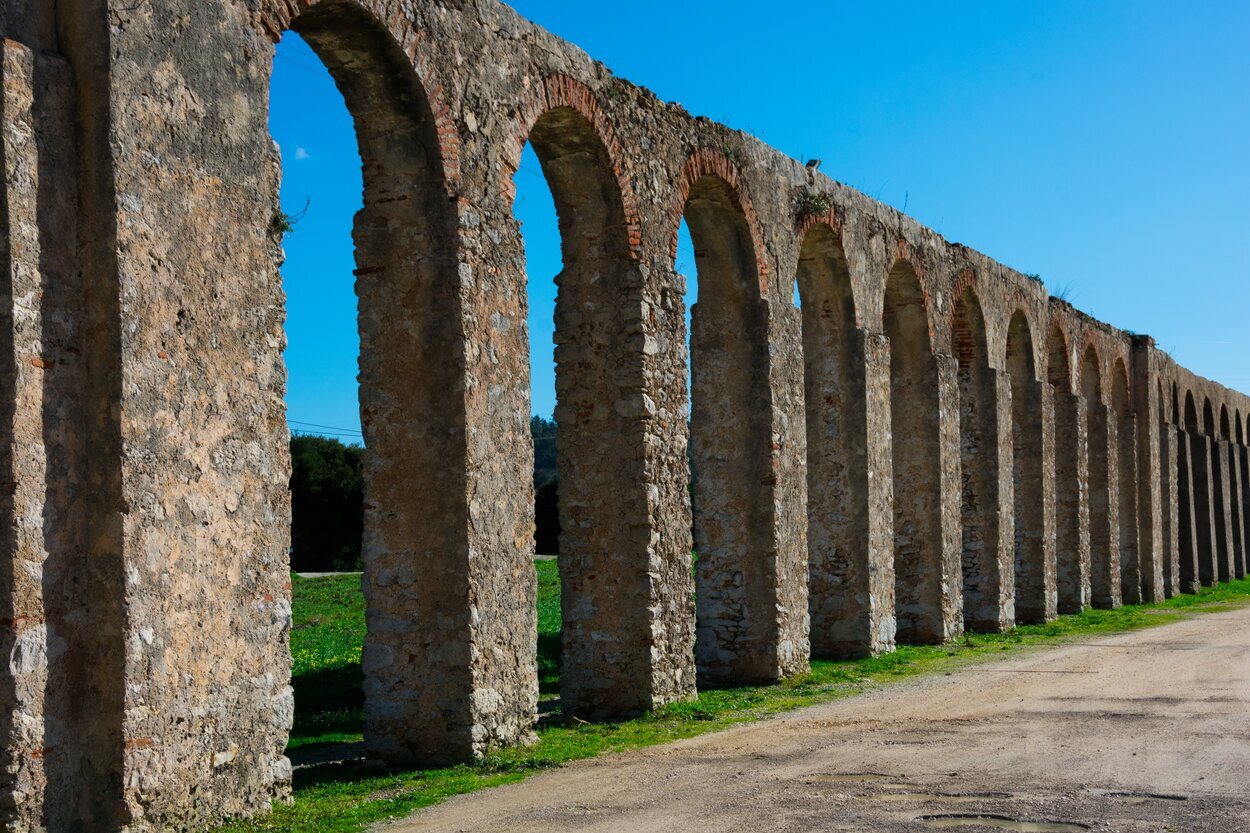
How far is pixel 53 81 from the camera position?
19.8ft

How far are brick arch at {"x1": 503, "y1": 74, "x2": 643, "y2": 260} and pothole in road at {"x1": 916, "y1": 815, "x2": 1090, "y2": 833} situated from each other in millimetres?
4927

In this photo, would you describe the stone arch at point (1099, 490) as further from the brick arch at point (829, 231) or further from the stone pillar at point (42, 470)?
the stone pillar at point (42, 470)

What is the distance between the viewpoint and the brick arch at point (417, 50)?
7352mm

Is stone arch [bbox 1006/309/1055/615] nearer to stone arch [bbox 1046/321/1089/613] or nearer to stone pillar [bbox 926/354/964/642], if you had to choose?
stone arch [bbox 1046/321/1089/613]

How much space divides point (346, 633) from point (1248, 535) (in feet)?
101

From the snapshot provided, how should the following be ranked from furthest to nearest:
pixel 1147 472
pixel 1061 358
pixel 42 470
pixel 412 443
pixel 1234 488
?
pixel 1234 488 < pixel 1147 472 < pixel 1061 358 < pixel 412 443 < pixel 42 470

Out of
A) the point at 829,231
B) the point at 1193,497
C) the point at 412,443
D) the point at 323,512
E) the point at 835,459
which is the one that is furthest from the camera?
the point at 323,512

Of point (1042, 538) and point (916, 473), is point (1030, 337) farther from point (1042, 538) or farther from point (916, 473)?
point (916, 473)

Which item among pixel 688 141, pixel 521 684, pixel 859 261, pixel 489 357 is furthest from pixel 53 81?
pixel 859 261

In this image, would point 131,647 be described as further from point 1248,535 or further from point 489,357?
point 1248,535

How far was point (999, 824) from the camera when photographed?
6172mm

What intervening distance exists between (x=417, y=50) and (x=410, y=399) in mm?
2172

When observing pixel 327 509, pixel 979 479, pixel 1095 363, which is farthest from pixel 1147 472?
pixel 327 509

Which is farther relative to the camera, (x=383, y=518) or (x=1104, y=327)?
(x=1104, y=327)
